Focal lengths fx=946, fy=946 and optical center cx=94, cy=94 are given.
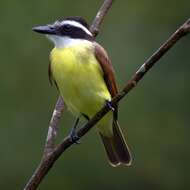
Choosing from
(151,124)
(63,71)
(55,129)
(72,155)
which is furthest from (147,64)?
(151,124)

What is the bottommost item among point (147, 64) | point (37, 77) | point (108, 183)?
point (108, 183)

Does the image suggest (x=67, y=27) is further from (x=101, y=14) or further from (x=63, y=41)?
(x=101, y=14)

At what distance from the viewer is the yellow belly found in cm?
588

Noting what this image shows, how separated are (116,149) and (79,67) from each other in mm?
746

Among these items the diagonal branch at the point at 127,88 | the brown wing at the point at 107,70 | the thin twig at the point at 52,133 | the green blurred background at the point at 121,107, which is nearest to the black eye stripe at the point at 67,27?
the brown wing at the point at 107,70

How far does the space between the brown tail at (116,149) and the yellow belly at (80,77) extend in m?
0.44

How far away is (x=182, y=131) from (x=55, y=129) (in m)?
5.61

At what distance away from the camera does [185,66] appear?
10320 millimetres

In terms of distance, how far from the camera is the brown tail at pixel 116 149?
6277 mm

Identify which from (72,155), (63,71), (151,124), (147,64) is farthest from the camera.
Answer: (151,124)

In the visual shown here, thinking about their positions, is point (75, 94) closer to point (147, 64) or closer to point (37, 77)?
point (147, 64)

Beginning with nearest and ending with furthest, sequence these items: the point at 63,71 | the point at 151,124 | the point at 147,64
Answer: the point at 147,64 → the point at 63,71 → the point at 151,124

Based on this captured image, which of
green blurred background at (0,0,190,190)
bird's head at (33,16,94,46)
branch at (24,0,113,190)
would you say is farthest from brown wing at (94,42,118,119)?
green blurred background at (0,0,190,190)

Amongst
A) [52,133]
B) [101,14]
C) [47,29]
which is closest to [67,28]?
[47,29]
